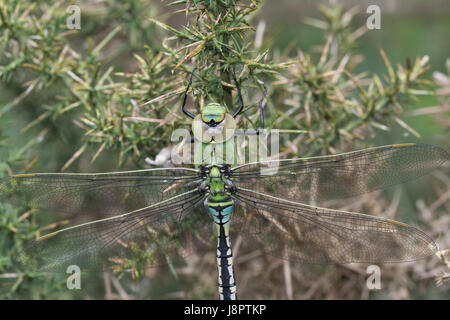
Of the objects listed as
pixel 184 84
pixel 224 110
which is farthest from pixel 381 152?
A: pixel 184 84

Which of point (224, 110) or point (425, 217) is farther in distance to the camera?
point (425, 217)

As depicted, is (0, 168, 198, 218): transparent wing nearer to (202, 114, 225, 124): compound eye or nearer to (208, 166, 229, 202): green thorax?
(208, 166, 229, 202): green thorax

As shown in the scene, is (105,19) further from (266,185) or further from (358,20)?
(358,20)

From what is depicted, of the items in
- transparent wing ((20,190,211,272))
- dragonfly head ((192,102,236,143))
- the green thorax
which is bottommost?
transparent wing ((20,190,211,272))

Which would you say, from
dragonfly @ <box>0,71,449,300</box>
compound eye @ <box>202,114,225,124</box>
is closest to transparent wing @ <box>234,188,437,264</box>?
dragonfly @ <box>0,71,449,300</box>

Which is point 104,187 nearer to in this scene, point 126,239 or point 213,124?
point 126,239

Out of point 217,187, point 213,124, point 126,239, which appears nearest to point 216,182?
point 217,187

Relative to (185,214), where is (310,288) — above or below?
below
